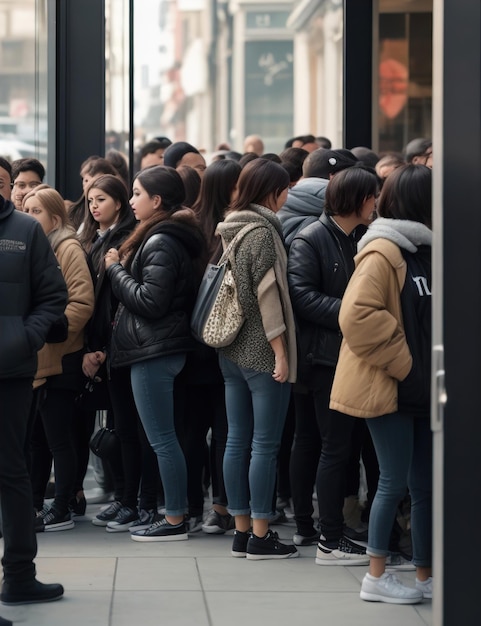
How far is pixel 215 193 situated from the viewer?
6957mm

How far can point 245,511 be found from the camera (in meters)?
6.63

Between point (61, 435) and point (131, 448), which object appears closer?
point (61, 435)

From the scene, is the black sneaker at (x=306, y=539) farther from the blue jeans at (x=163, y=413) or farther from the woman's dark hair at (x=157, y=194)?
the woman's dark hair at (x=157, y=194)

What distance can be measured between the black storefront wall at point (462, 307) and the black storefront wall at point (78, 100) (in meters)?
4.80

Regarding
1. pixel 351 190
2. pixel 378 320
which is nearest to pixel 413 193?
pixel 378 320

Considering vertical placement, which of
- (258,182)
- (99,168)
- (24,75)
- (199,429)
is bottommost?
(199,429)

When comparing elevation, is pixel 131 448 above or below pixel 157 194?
below

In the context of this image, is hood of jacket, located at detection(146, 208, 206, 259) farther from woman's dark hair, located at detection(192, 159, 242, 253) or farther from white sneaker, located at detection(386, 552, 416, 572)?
white sneaker, located at detection(386, 552, 416, 572)

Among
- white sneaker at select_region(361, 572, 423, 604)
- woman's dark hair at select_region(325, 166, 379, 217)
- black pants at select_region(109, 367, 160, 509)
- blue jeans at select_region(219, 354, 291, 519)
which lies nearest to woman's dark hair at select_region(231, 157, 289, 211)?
woman's dark hair at select_region(325, 166, 379, 217)

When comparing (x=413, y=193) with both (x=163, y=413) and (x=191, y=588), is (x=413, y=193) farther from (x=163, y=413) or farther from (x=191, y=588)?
(x=191, y=588)

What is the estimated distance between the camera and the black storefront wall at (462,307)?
4.24 metres

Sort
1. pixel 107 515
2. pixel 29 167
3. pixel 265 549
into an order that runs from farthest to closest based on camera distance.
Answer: pixel 29 167 < pixel 107 515 < pixel 265 549

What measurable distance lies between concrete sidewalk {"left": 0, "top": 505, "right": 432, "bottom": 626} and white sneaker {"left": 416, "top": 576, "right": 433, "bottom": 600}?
4 cm

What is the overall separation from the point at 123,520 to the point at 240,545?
0.90 metres
